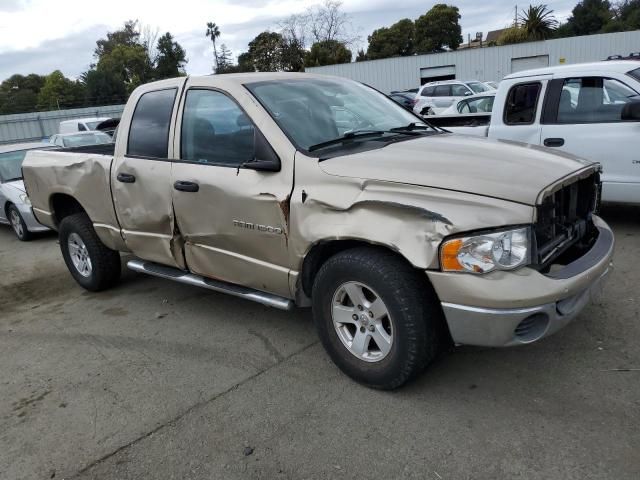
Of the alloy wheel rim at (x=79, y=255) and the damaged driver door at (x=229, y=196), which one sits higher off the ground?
the damaged driver door at (x=229, y=196)

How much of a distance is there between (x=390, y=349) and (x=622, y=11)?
3143 inches

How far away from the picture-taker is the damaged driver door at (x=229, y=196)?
3.41m

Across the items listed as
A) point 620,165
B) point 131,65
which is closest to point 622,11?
point 131,65

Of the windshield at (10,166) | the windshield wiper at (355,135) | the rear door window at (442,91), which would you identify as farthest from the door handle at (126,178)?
the rear door window at (442,91)

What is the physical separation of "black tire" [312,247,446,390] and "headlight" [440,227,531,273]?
0.87 ft

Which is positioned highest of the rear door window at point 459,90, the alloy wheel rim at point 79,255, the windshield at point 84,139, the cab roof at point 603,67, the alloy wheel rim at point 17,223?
the cab roof at point 603,67

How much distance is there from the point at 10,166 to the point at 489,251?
8894mm

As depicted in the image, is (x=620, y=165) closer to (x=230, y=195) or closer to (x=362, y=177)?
(x=362, y=177)

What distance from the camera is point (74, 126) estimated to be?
19.0 metres

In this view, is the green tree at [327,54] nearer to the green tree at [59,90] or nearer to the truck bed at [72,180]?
the green tree at [59,90]

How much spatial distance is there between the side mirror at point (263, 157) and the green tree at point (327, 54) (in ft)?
148

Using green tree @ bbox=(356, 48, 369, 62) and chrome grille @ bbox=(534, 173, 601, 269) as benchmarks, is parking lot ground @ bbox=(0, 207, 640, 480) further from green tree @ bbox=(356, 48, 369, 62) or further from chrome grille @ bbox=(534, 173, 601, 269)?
green tree @ bbox=(356, 48, 369, 62)

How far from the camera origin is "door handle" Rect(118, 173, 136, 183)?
431 centimetres

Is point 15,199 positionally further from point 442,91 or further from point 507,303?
point 442,91
